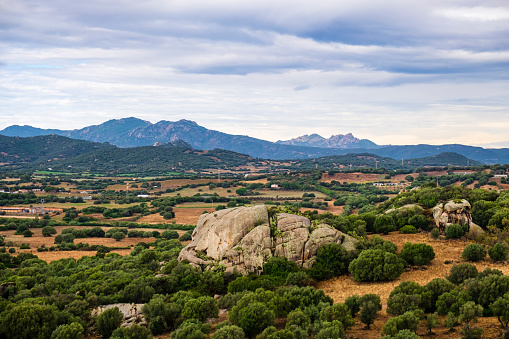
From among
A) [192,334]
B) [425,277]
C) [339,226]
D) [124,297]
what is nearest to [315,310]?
[192,334]

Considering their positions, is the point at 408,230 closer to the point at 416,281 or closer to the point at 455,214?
the point at 455,214

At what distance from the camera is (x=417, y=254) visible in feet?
107

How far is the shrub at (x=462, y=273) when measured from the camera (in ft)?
88.5

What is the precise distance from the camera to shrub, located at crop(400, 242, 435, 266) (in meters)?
32.4

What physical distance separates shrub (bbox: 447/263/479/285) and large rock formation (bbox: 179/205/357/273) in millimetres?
8417

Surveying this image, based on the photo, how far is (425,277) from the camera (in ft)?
98.7

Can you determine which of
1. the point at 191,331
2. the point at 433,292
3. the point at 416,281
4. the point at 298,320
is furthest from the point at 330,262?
the point at 191,331

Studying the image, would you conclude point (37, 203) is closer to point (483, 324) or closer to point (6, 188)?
point (6, 188)

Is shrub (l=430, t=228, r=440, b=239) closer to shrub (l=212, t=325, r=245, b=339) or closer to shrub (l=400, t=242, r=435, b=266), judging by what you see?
shrub (l=400, t=242, r=435, b=266)

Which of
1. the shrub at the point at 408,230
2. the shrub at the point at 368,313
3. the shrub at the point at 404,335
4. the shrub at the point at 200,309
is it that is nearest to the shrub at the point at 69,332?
the shrub at the point at 200,309

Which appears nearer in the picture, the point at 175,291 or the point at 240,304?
the point at 240,304

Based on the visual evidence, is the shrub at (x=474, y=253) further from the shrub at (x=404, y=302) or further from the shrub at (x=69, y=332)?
the shrub at (x=69, y=332)

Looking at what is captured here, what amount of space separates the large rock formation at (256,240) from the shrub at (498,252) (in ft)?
33.5

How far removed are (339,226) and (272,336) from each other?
65.7ft
